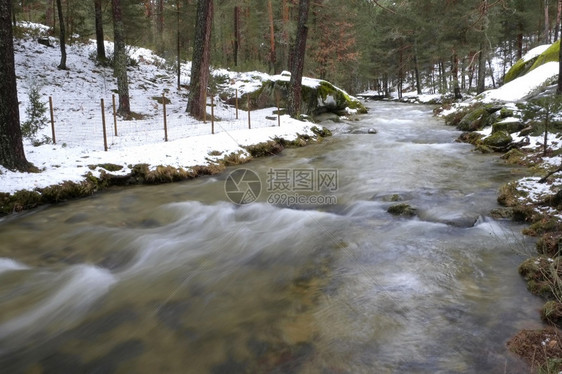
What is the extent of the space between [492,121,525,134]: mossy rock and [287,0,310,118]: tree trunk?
8322mm

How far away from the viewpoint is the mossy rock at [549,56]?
15.5 m

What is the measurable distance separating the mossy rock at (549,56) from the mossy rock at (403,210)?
14670mm

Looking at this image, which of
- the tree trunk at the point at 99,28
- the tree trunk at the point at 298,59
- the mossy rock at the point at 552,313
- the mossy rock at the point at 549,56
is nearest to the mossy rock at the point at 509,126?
the mossy rock at the point at 549,56

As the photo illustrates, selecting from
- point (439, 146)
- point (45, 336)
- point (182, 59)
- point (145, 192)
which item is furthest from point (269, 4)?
point (45, 336)

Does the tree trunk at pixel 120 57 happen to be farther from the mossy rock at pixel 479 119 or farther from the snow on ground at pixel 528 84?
the snow on ground at pixel 528 84

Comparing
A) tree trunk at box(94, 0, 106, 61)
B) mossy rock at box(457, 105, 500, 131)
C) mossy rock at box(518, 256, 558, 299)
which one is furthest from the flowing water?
tree trunk at box(94, 0, 106, 61)

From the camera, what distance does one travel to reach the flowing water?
10.1 ft

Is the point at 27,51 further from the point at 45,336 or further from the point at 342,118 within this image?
the point at 45,336

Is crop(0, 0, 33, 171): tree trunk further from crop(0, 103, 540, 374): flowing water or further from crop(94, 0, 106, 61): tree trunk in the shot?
crop(94, 0, 106, 61): tree trunk

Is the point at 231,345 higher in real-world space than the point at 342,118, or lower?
lower

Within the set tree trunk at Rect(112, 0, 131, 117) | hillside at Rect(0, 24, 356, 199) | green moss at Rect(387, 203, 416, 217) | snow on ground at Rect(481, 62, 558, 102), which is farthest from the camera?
tree trunk at Rect(112, 0, 131, 117)

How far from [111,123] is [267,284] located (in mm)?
11785

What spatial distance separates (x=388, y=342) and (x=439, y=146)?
10.6m

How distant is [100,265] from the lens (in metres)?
5.10
